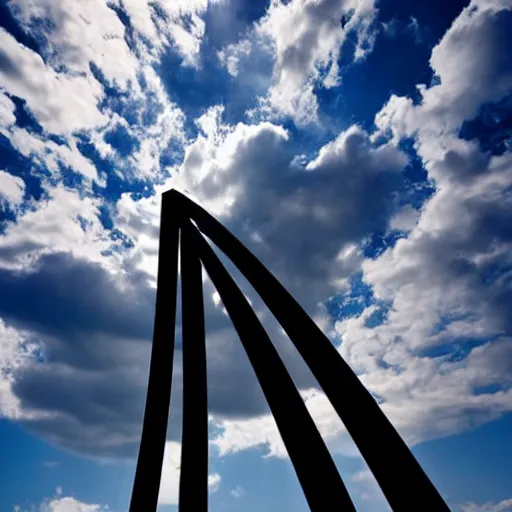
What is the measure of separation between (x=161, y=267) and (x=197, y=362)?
13.8 ft

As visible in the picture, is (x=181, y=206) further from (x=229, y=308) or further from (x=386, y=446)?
(x=386, y=446)

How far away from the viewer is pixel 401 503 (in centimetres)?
983

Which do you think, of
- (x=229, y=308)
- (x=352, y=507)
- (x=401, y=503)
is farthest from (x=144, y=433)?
(x=401, y=503)

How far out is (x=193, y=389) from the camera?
585 inches

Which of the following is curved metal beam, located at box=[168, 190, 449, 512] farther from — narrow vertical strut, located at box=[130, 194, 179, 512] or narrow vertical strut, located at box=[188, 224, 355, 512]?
narrow vertical strut, located at box=[130, 194, 179, 512]

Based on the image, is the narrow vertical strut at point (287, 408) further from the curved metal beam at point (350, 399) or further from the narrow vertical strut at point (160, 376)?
the narrow vertical strut at point (160, 376)

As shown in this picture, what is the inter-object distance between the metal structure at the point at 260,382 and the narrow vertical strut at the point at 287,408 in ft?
0.08

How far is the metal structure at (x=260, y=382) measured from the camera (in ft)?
34.3

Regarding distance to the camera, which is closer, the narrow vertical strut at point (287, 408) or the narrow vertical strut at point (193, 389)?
the narrow vertical strut at point (287, 408)

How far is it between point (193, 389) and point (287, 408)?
13.9 feet

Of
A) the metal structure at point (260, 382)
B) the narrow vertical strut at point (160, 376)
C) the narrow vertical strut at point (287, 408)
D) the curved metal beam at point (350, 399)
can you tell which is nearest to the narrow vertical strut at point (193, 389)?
the metal structure at point (260, 382)

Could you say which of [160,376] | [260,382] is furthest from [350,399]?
[160,376]

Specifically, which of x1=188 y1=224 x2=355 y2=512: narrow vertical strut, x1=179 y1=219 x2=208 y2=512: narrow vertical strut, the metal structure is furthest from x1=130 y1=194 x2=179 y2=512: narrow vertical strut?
x1=188 y1=224 x2=355 y2=512: narrow vertical strut

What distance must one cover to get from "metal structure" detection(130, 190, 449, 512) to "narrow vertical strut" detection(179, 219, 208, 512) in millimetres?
33
